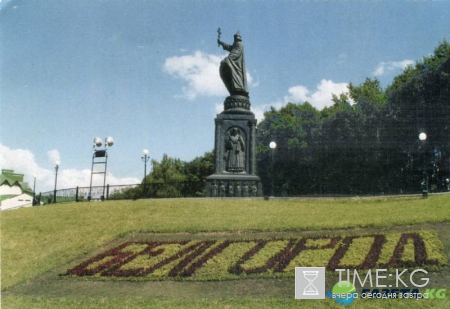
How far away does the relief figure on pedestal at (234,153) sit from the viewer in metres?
22.5

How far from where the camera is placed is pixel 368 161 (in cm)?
3703

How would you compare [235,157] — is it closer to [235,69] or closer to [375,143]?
[235,69]

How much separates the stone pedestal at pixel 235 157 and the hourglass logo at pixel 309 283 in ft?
45.1

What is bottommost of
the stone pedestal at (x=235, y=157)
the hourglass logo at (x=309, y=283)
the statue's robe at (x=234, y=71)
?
the hourglass logo at (x=309, y=283)

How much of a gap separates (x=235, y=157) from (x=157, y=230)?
8797 millimetres

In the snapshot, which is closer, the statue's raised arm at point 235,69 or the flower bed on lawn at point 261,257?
the flower bed on lawn at point 261,257

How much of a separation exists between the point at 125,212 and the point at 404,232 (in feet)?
35.6

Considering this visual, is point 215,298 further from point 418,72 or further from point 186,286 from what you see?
point 418,72

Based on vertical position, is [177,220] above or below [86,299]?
above

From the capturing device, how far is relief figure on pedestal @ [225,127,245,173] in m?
22.5

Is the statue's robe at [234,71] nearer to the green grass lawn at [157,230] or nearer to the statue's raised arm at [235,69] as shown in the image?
the statue's raised arm at [235,69]

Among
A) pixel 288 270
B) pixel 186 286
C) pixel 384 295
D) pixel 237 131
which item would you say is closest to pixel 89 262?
pixel 186 286

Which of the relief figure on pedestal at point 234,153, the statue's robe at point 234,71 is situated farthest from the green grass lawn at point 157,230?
the statue's robe at point 234,71

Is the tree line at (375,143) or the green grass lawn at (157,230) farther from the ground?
the tree line at (375,143)
